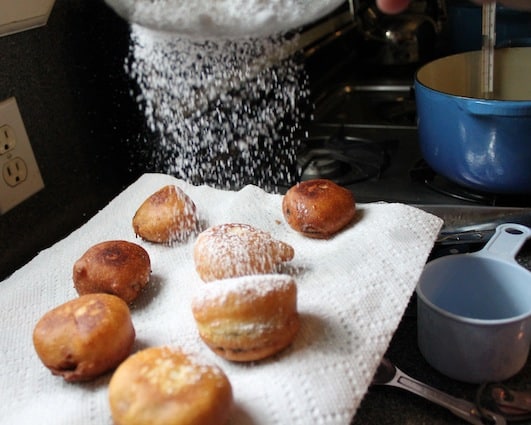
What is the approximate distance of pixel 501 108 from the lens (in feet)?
1.88

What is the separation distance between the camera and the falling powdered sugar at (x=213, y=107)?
676 mm

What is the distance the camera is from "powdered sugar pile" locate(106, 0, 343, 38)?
564mm

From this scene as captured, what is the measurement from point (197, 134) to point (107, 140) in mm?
114

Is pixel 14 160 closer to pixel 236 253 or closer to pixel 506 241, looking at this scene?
pixel 236 253

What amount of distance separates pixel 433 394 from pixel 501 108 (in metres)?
0.31

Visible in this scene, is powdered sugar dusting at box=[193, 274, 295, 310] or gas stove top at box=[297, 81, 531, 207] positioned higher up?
powdered sugar dusting at box=[193, 274, 295, 310]

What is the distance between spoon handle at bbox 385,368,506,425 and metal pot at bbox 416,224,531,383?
3 centimetres

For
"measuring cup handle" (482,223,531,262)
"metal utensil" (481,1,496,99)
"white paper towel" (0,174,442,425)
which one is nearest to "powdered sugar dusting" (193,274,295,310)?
"white paper towel" (0,174,442,425)

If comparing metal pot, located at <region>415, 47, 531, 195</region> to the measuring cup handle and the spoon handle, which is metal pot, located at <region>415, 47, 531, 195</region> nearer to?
the measuring cup handle

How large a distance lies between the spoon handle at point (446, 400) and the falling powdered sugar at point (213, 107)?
0.36m

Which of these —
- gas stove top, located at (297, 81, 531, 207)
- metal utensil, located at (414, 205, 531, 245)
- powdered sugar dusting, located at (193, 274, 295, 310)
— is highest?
powdered sugar dusting, located at (193, 274, 295, 310)

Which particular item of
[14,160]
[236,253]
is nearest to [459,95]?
[236,253]

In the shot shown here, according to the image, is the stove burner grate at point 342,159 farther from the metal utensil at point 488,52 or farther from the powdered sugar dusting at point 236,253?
the powdered sugar dusting at point 236,253

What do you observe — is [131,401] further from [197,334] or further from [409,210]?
[409,210]
